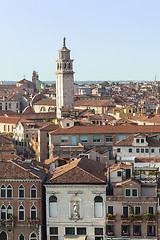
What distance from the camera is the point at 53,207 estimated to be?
38750 millimetres

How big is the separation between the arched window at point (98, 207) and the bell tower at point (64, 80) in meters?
57.7

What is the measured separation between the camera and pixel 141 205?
37.6m

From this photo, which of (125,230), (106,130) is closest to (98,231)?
(125,230)

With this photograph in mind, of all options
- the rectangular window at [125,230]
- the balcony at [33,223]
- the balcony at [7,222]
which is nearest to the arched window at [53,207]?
→ the balcony at [33,223]

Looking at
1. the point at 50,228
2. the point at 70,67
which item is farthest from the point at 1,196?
the point at 70,67

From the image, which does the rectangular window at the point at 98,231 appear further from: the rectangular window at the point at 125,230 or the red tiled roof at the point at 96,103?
the red tiled roof at the point at 96,103

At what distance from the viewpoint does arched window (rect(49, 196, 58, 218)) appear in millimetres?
38656

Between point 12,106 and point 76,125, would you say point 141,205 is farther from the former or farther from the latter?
point 12,106

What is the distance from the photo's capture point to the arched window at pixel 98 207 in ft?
125

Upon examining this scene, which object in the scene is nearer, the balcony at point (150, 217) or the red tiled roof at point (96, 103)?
the balcony at point (150, 217)

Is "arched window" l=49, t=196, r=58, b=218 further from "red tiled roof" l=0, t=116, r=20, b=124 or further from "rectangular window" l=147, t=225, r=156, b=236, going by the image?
"red tiled roof" l=0, t=116, r=20, b=124

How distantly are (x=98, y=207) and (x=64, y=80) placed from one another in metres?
63.1

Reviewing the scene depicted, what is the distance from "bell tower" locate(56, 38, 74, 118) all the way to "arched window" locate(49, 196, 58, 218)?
57.1 m

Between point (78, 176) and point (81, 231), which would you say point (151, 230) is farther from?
point (78, 176)
